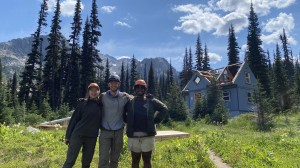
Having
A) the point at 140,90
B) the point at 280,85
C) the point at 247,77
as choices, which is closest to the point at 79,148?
the point at 140,90

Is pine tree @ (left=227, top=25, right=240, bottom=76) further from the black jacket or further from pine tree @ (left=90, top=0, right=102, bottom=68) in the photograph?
the black jacket

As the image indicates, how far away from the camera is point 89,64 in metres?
46.9

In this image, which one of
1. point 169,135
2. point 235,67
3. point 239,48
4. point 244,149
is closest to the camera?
point 244,149

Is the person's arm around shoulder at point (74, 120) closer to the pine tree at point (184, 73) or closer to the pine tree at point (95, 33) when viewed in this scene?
the pine tree at point (95, 33)

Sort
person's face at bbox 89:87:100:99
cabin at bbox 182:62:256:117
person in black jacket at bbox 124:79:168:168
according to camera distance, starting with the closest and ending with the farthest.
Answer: person in black jacket at bbox 124:79:168:168
person's face at bbox 89:87:100:99
cabin at bbox 182:62:256:117

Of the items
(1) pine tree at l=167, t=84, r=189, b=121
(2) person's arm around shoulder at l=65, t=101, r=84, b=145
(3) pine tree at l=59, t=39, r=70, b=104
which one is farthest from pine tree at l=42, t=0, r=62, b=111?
(2) person's arm around shoulder at l=65, t=101, r=84, b=145

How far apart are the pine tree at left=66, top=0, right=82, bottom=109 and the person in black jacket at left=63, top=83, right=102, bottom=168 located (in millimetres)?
40048

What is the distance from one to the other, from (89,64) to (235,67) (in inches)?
835

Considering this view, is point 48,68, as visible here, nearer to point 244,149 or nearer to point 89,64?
point 89,64

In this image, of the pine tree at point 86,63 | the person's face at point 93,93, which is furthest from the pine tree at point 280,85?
the person's face at point 93,93

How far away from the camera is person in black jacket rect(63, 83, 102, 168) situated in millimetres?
6531

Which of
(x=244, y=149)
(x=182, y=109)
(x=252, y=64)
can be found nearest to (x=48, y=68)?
(x=182, y=109)

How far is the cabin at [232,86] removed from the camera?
123 feet

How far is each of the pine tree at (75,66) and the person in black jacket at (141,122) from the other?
4068 cm
